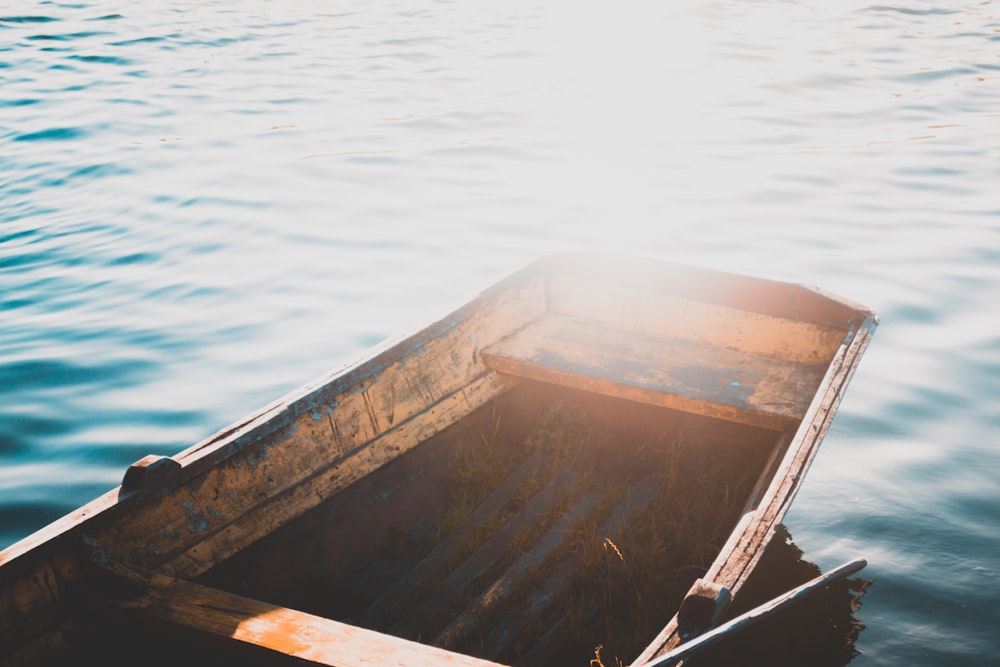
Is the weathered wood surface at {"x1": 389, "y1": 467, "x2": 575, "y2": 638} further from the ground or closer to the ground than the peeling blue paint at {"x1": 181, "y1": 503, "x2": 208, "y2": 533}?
closer to the ground

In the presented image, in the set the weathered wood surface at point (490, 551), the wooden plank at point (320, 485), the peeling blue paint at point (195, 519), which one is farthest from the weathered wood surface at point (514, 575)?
the peeling blue paint at point (195, 519)

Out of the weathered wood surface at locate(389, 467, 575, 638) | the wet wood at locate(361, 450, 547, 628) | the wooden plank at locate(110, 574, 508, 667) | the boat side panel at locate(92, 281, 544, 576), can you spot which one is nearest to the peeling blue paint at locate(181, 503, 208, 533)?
the boat side panel at locate(92, 281, 544, 576)

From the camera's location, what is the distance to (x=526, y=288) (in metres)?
5.07

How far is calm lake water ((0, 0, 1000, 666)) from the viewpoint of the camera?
5.02 meters

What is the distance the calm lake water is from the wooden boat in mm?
710

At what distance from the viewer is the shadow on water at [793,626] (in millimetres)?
3488

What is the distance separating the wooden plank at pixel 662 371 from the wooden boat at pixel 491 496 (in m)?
0.02

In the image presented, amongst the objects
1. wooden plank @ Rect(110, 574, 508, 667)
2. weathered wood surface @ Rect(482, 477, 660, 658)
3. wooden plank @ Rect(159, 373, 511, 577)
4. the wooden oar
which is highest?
the wooden oar

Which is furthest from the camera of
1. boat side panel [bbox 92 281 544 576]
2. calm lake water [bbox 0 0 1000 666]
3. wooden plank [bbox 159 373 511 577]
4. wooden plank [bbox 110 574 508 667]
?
calm lake water [bbox 0 0 1000 666]

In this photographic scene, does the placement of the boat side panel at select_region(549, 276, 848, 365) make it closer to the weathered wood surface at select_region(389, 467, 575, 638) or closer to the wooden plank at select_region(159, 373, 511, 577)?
the wooden plank at select_region(159, 373, 511, 577)

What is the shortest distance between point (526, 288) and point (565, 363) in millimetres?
760

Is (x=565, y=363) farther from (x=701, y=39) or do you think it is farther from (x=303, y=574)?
(x=701, y=39)

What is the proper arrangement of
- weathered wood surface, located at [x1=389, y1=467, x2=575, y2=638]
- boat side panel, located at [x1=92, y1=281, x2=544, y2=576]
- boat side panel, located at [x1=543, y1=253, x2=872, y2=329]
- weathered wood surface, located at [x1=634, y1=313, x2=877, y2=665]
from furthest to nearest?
boat side panel, located at [x1=543, y1=253, x2=872, y2=329] < weathered wood surface, located at [x1=389, y1=467, x2=575, y2=638] < boat side panel, located at [x1=92, y1=281, x2=544, y2=576] < weathered wood surface, located at [x1=634, y1=313, x2=877, y2=665]

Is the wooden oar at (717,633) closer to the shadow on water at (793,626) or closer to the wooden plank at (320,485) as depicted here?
the shadow on water at (793,626)
